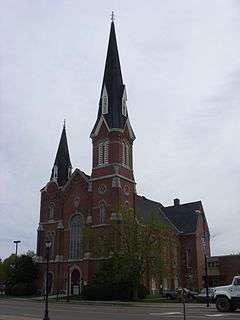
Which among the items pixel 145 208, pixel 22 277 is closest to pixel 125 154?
pixel 145 208

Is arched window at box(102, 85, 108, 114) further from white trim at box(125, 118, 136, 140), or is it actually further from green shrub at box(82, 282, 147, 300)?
green shrub at box(82, 282, 147, 300)

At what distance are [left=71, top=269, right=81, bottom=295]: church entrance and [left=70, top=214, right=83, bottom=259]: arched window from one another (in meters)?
2.25

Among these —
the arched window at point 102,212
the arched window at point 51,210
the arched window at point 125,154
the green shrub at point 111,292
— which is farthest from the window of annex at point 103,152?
the green shrub at point 111,292

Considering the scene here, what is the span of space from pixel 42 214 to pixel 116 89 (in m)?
23.0

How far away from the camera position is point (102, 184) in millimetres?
68000

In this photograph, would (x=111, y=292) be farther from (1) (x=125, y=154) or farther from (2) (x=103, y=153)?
(1) (x=125, y=154)

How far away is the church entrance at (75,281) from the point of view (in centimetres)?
6606

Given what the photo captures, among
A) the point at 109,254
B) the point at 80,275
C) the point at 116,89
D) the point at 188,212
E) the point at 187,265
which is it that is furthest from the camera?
the point at 188,212

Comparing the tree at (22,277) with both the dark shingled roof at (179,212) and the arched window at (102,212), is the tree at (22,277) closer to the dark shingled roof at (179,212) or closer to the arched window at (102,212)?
the arched window at (102,212)

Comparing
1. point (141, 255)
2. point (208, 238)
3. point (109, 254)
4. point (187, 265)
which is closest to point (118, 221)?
point (109, 254)

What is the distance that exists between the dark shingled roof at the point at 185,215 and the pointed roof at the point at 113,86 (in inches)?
943

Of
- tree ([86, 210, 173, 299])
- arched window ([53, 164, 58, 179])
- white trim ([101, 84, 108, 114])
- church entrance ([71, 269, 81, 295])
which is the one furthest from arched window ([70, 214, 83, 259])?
white trim ([101, 84, 108, 114])

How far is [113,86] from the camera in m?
73.1

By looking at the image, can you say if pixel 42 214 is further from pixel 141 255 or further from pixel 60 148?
pixel 141 255
